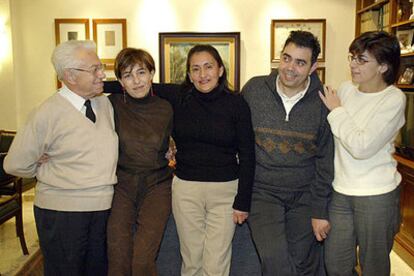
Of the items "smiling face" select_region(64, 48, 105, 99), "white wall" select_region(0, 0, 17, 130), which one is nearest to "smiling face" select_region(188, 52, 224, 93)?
"smiling face" select_region(64, 48, 105, 99)

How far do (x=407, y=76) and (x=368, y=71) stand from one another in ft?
7.07

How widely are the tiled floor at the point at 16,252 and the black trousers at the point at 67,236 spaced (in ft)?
4.46

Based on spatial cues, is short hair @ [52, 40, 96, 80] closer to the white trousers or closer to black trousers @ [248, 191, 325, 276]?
the white trousers

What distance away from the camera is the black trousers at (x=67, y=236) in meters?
1.81

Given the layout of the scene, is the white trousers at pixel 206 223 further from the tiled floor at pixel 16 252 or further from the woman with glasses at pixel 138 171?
the tiled floor at pixel 16 252

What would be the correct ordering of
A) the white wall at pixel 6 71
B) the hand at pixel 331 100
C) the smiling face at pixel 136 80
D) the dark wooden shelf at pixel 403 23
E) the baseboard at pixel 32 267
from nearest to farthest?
the hand at pixel 331 100, the smiling face at pixel 136 80, the baseboard at pixel 32 267, the dark wooden shelf at pixel 403 23, the white wall at pixel 6 71

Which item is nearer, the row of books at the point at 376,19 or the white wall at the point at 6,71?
the row of books at the point at 376,19

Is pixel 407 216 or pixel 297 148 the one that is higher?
pixel 297 148

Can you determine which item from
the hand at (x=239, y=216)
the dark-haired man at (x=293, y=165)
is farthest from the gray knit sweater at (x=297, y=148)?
the hand at (x=239, y=216)

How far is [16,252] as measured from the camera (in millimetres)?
3320

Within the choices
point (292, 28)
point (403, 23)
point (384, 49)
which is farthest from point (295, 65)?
point (292, 28)

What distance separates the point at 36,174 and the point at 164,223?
0.64 m

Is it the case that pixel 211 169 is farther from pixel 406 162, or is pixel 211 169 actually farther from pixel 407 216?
pixel 407 216

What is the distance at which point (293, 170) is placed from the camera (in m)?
1.98
